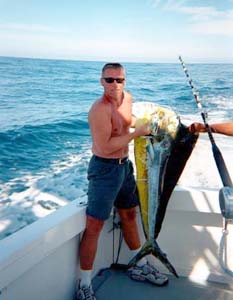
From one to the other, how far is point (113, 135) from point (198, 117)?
6565 mm

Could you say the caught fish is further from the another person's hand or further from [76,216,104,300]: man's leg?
[76,216,104,300]: man's leg

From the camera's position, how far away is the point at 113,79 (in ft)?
7.35

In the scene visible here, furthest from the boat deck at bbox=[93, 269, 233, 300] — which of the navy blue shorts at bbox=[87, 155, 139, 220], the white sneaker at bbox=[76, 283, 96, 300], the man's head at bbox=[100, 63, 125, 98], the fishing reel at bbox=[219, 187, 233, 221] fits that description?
the man's head at bbox=[100, 63, 125, 98]

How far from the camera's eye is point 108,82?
2.25 metres

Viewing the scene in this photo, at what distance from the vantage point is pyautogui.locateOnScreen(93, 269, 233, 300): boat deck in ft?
7.97

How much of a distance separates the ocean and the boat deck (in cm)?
58

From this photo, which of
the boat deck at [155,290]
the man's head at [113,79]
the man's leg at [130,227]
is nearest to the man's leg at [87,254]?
the boat deck at [155,290]

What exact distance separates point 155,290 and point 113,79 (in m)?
1.30

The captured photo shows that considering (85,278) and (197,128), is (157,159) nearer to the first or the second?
(197,128)

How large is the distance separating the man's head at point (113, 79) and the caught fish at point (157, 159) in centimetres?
17

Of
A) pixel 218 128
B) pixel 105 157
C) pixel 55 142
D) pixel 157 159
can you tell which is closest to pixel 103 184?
pixel 105 157

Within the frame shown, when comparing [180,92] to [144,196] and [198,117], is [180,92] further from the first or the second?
[144,196]

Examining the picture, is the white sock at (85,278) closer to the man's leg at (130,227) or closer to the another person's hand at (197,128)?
the man's leg at (130,227)

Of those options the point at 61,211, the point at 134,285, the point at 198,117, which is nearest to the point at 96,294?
the point at 134,285
